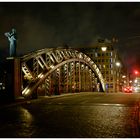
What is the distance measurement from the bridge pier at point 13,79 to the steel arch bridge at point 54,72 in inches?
47.1

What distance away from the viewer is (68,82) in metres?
43.9

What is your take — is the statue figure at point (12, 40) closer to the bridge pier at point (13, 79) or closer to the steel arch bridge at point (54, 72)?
the bridge pier at point (13, 79)

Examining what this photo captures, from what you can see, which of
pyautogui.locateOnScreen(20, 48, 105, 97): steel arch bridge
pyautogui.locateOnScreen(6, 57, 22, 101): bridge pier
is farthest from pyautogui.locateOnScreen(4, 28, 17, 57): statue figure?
pyautogui.locateOnScreen(20, 48, 105, 97): steel arch bridge

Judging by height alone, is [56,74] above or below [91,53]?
below

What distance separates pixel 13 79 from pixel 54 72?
10603 mm

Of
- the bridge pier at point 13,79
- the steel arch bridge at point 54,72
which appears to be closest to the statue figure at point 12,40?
the bridge pier at point 13,79

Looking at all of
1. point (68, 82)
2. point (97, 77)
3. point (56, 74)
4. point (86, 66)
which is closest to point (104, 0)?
point (56, 74)

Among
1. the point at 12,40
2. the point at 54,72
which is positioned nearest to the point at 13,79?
the point at 12,40

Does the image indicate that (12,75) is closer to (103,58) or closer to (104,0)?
(104,0)

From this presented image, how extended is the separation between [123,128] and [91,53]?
102 metres

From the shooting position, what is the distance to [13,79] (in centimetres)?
2730

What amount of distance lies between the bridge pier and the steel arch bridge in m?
1.20

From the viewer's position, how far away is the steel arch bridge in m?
30.7

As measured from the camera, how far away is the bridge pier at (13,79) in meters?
27.1
